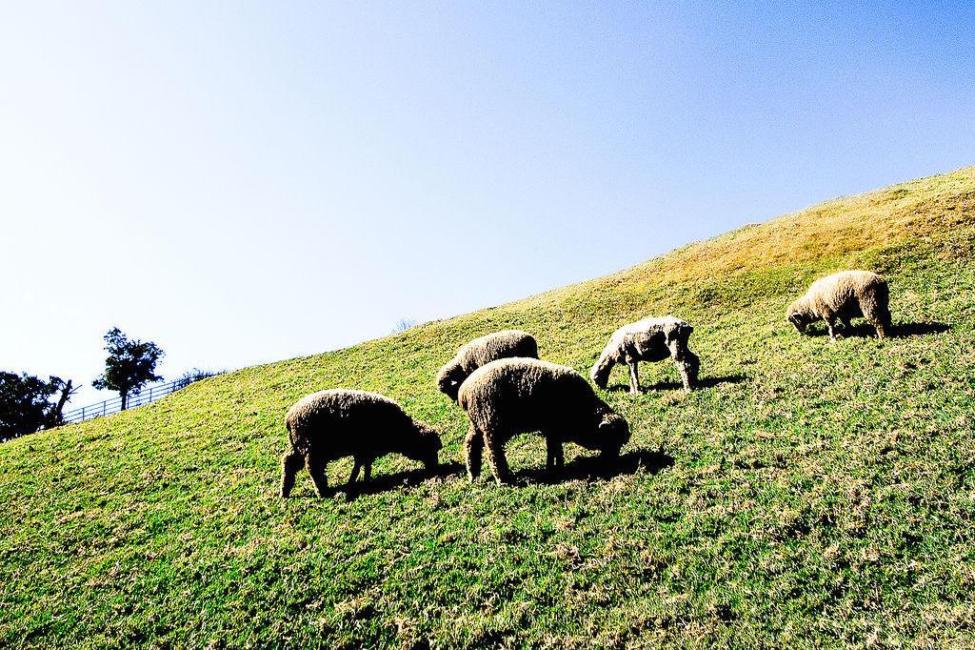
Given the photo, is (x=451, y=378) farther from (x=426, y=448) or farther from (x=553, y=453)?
(x=553, y=453)

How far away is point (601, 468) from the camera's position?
46.1 ft

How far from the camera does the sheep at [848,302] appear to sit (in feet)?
72.8

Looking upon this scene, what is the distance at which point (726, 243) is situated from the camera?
5753cm

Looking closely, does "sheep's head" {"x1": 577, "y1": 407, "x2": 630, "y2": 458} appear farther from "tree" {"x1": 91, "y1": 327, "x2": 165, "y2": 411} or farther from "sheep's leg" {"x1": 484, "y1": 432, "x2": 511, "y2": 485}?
"tree" {"x1": 91, "y1": 327, "x2": 165, "y2": 411}

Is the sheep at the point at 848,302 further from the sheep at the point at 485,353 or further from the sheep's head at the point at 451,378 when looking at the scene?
the sheep's head at the point at 451,378

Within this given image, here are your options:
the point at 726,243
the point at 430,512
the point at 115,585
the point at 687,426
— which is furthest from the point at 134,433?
the point at 726,243

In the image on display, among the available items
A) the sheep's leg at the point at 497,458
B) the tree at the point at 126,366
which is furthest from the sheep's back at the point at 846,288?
the tree at the point at 126,366

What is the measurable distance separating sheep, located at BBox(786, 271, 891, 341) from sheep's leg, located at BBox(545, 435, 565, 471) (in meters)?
16.3

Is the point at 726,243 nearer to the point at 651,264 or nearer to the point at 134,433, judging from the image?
the point at 651,264

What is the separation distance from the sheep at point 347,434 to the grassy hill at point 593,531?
84cm

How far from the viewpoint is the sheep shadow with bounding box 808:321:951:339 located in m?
21.9

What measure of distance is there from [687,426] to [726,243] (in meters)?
46.9

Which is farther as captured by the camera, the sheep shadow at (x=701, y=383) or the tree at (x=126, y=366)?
the tree at (x=126, y=366)

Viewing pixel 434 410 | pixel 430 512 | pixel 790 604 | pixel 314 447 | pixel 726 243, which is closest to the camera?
pixel 790 604
